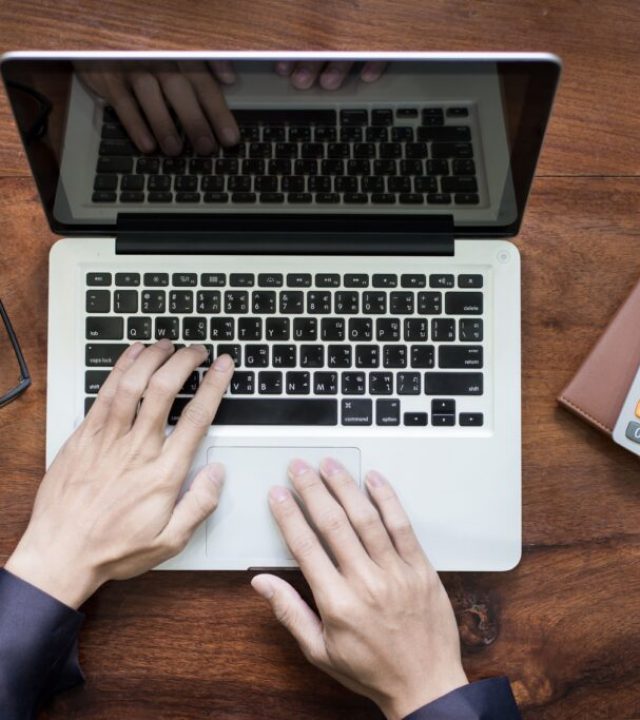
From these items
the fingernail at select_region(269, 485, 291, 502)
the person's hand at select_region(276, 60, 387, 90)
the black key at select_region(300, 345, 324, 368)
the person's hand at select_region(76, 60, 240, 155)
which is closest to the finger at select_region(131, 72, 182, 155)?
the person's hand at select_region(76, 60, 240, 155)

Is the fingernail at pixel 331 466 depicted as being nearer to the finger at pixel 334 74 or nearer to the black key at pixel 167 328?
the black key at pixel 167 328

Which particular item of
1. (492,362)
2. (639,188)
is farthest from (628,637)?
(639,188)

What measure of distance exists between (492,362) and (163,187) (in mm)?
334

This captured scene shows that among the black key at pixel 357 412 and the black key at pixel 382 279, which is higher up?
the black key at pixel 382 279

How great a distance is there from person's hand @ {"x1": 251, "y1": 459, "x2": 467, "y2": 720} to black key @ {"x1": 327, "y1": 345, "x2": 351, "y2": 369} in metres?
0.09

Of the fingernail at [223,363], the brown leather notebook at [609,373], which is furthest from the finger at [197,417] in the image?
the brown leather notebook at [609,373]

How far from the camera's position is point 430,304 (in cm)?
72

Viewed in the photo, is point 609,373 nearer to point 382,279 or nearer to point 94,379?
point 382,279

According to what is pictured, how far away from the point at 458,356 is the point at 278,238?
197mm

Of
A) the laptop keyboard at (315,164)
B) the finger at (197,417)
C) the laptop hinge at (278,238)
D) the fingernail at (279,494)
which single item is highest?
the laptop keyboard at (315,164)

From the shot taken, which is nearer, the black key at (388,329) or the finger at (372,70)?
the finger at (372,70)

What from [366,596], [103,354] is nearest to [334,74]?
[103,354]

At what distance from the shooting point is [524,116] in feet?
1.97

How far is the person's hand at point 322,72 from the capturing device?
21.4 inches
